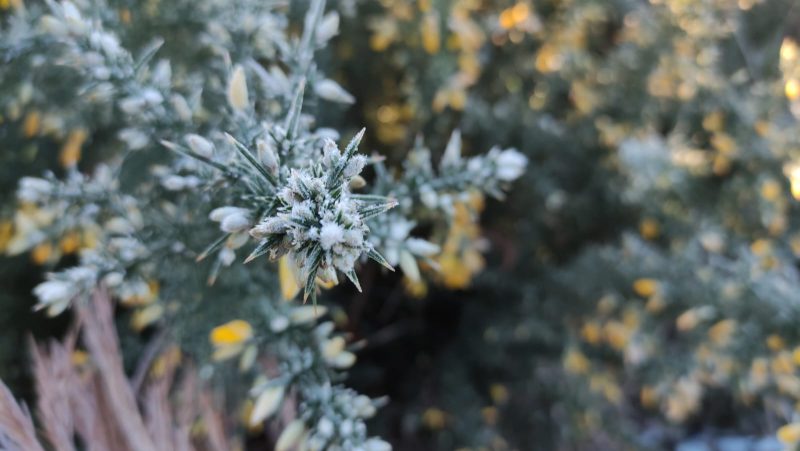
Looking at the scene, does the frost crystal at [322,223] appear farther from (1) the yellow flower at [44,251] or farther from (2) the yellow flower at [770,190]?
(2) the yellow flower at [770,190]

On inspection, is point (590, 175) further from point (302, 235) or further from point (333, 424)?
point (302, 235)

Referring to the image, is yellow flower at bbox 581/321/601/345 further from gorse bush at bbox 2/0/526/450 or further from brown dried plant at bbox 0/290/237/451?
brown dried plant at bbox 0/290/237/451

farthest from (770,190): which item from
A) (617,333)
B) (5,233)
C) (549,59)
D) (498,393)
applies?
(5,233)

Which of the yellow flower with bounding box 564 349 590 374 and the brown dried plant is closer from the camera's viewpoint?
the brown dried plant

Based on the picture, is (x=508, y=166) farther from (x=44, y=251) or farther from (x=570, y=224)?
(x=570, y=224)

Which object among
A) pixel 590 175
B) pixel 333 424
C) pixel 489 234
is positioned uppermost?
pixel 590 175

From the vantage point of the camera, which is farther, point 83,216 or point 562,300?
point 562,300

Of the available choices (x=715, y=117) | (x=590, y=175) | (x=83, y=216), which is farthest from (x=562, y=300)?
(x=83, y=216)

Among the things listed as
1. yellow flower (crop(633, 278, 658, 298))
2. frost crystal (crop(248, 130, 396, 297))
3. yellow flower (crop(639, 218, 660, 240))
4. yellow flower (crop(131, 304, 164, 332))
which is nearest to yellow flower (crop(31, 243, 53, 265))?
yellow flower (crop(131, 304, 164, 332))
